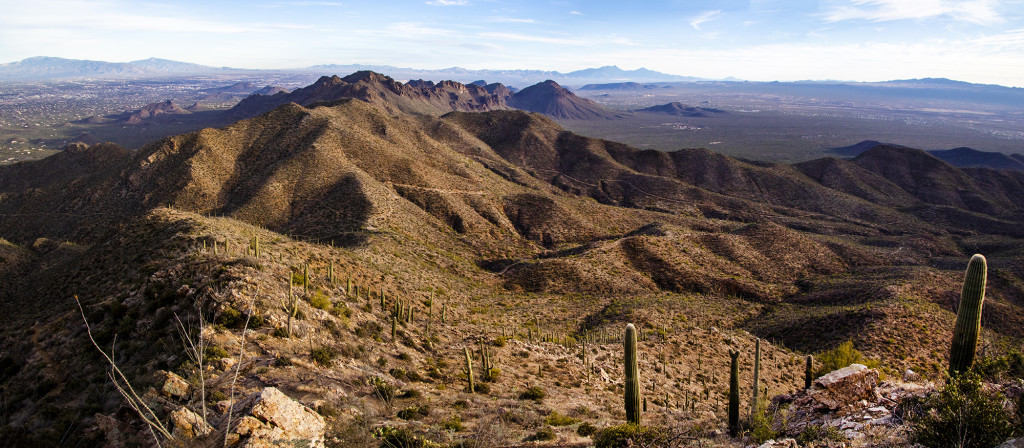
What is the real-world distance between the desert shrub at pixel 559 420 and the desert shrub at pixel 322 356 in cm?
809

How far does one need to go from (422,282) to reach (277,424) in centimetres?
2683

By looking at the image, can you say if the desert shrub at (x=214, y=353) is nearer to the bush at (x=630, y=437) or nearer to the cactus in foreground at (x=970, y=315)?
the bush at (x=630, y=437)

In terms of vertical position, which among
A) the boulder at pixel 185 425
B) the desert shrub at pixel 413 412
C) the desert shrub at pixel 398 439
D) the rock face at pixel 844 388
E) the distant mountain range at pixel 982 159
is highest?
the distant mountain range at pixel 982 159

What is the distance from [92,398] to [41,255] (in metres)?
38.8

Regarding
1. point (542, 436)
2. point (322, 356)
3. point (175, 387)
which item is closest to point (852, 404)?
point (542, 436)

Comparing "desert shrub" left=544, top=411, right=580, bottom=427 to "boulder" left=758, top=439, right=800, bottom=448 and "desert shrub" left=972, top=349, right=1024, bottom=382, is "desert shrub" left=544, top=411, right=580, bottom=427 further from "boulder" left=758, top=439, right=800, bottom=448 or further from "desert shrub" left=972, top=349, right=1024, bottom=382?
"desert shrub" left=972, top=349, right=1024, bottom=382

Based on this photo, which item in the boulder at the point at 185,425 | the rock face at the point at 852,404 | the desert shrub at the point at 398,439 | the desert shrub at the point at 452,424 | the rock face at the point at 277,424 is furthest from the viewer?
the desert shrub at the point at 452,424

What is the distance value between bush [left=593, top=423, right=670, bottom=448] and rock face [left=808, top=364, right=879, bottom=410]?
692 cm

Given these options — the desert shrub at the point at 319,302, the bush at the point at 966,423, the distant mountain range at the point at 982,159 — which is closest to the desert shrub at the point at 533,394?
the desert shrub at the point at 319,302

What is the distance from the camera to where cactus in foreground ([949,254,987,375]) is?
674 inches

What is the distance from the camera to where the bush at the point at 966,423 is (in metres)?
11.2

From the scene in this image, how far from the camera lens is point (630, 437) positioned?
43.9 ft

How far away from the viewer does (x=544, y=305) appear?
40094 mm

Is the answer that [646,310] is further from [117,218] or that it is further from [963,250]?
[963,250]
